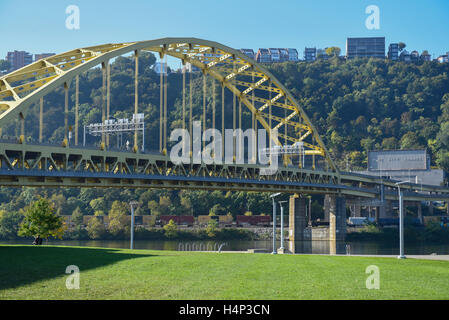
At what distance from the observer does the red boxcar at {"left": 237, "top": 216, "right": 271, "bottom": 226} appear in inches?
5059

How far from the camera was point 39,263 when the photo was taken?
29.6 meters

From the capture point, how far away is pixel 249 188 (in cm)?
8019

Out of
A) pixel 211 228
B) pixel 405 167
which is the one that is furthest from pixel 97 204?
pixel 405 167

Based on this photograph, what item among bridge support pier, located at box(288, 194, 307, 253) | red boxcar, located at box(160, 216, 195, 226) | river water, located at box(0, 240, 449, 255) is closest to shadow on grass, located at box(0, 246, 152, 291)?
river water, located at box(0, 240, 449, 255)

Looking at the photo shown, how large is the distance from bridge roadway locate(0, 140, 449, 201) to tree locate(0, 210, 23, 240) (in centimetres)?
4382

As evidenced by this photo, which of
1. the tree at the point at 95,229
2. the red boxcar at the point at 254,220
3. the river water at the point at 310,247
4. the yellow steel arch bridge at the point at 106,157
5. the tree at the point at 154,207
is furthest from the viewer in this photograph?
the tree at the point at 154,207

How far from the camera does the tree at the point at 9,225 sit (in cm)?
11256

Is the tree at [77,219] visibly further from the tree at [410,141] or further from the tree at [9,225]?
the tree at [410,141]

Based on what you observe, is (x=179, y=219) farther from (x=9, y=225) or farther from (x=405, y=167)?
(x=405, y=167)

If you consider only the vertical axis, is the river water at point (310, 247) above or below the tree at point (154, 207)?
below

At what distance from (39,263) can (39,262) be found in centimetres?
54

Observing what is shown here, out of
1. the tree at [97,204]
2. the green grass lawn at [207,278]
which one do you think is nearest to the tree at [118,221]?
the tree at [97,204]

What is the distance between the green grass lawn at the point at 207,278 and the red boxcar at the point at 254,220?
9423 centimetres
